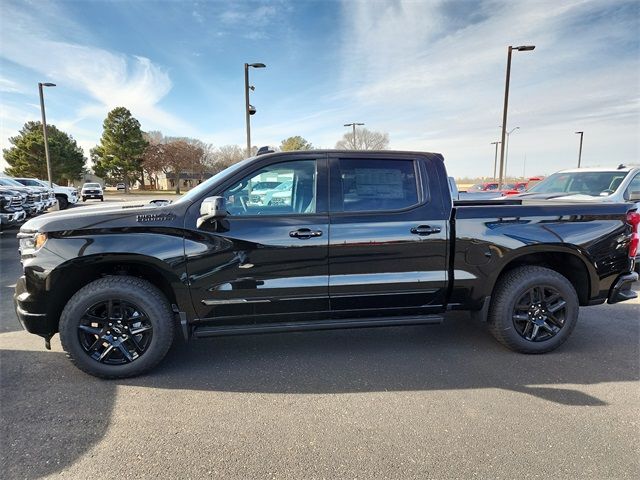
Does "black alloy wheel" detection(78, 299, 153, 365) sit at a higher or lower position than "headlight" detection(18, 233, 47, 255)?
lower

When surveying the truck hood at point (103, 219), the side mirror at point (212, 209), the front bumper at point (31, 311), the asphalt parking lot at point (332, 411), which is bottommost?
the asphalt parking lot at point (332, 411)

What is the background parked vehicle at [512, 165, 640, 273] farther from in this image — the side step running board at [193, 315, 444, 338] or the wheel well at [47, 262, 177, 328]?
the wheel well at [47, 262, 177, 328]

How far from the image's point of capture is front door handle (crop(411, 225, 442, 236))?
335 centimetres

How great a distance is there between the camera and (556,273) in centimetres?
362

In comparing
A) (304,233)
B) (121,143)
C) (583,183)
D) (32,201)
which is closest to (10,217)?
(32,201)

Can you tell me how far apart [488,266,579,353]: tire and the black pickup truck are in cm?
1

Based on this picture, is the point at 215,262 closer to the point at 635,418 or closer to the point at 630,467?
the point at 630,467

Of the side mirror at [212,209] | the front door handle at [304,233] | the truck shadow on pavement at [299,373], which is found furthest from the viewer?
the front door handle at [304,233]

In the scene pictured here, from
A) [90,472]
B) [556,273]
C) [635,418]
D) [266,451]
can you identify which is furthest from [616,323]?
[90,472]

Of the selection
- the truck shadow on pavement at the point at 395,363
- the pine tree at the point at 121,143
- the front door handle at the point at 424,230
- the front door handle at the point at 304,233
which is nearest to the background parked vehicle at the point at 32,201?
the truck shadow on pavement at the point at 395,363

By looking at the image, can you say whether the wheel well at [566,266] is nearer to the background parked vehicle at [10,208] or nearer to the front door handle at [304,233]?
the front door handle at [304,233]

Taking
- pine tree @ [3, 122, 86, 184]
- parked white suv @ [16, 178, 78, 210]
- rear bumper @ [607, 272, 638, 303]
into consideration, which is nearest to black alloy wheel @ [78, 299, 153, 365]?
rear bumper @ [607, 272, 638, 303]

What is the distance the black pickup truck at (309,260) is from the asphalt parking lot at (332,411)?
364 millimetres

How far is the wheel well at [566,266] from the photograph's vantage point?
3.70m
